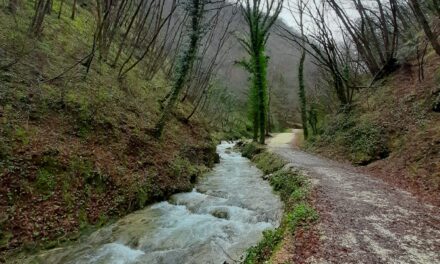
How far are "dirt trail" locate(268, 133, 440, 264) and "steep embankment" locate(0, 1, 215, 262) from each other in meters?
6.32

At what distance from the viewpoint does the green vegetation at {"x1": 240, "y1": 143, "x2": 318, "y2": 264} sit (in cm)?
704

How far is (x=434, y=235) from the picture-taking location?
713 centimetres

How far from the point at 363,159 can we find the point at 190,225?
10309 millimetres

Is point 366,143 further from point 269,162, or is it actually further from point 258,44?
point 258,44

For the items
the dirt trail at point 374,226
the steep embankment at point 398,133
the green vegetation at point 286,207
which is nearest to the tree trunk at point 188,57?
the green vegetation at point 286,207

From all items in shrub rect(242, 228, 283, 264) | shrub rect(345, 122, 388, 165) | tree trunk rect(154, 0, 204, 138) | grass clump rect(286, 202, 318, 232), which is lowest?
shrub rect(242, 228, 283, 264)

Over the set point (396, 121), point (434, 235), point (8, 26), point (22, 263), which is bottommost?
point (22, 263)

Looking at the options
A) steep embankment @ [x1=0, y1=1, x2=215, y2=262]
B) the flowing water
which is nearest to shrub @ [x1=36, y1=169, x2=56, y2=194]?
Answer: steep embankment @ [x1=0, y1=1, x2=215, y2=262]

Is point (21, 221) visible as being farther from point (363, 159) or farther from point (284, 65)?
point (284, 65)

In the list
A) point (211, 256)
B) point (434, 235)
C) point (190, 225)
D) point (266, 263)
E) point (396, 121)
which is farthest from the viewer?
point (396, 121)

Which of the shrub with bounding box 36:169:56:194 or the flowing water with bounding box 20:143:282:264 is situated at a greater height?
the shrub with bounding box 36:169:56:194

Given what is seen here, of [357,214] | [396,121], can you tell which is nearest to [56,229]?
[357,214]

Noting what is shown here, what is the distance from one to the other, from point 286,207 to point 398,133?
8.28 m

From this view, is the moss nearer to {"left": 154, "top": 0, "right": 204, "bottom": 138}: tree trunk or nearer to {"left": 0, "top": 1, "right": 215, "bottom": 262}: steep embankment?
{"left": 0, "top": 1, "right": 215, "bottom": 262}: steep embankment
